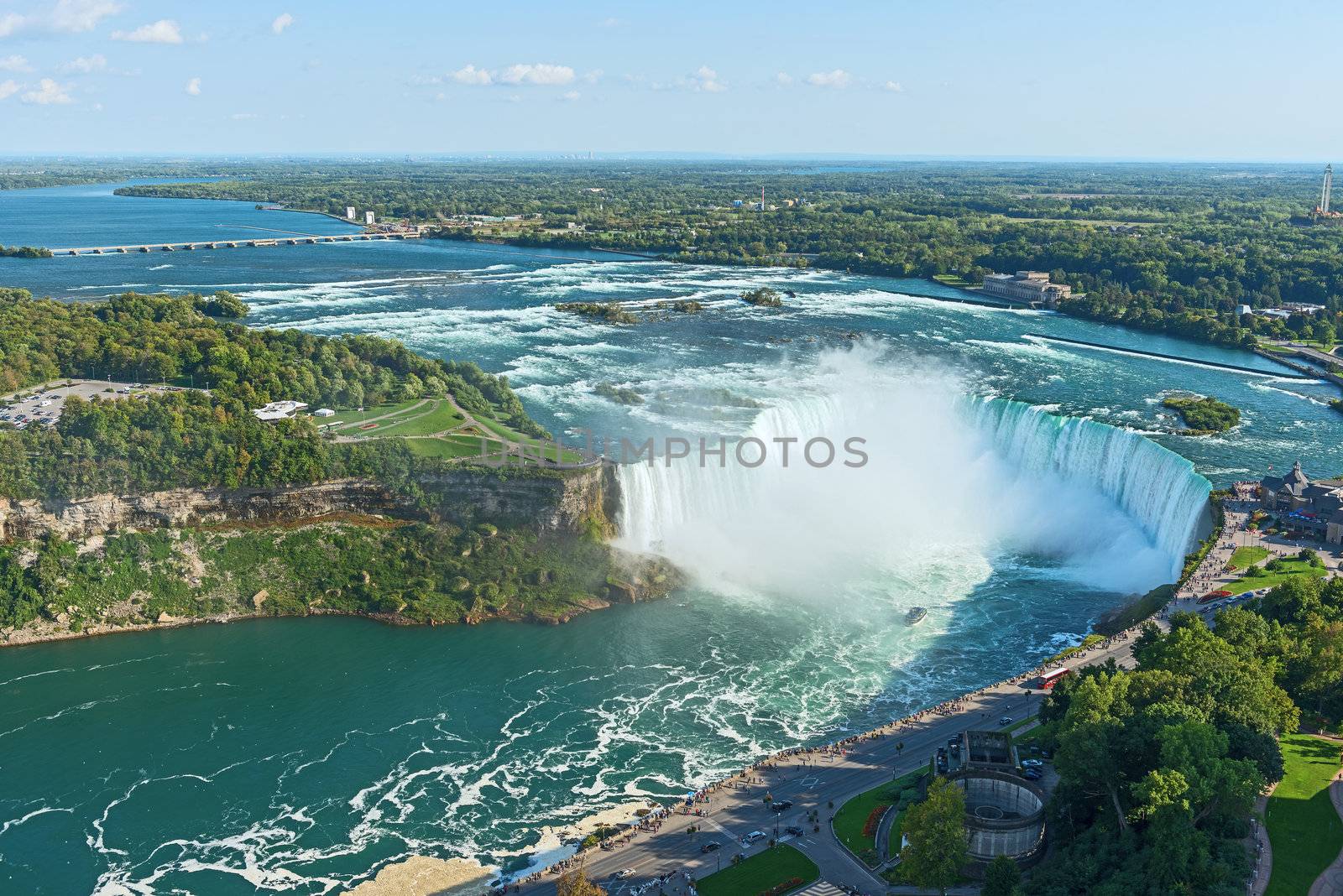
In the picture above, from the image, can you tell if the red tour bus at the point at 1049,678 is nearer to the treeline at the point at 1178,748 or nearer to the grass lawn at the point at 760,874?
the treeline at the point at 1178,748

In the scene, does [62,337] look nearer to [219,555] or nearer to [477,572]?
[219,555]

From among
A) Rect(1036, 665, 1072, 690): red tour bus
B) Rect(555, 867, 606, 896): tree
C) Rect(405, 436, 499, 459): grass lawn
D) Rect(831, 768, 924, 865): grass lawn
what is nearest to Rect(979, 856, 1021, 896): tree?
Rect(831, 768, 924, 865): grass lawn

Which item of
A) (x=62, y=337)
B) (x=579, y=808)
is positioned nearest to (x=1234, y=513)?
(x=579, y=808)

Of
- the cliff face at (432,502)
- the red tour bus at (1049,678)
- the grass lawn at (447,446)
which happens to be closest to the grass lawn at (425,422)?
the grass lawn at (447,446)

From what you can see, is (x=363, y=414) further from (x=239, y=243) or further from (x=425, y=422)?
(x=239, y=243)

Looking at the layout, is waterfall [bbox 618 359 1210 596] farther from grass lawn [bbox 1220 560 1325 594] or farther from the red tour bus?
the red tour bus

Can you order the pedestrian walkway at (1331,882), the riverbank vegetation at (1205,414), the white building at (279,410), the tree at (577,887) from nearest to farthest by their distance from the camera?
the pedestrian walkway at (1331,882)
the tree at (577,887)
the white building at (279,410)
the riverbank vegetation at (1205,414)

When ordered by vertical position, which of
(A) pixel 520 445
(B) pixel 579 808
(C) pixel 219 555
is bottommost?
(B) pixel 579 808
